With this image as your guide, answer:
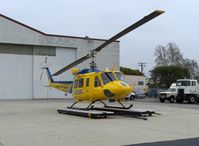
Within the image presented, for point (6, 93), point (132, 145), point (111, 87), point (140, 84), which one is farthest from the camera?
point (140, 84)

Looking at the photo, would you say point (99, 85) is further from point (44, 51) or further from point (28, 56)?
point (44, 51)

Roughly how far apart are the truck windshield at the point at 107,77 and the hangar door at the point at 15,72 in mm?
24946

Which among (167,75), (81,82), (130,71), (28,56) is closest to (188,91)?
(28,56)

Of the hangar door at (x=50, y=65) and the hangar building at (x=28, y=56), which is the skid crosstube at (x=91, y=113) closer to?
the hangar building at (x=28, y=56)

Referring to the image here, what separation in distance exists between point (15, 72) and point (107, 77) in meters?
25.6

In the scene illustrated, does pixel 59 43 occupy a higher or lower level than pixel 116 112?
higher

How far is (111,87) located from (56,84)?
6559mm

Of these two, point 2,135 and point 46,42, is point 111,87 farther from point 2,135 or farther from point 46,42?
point 46,42

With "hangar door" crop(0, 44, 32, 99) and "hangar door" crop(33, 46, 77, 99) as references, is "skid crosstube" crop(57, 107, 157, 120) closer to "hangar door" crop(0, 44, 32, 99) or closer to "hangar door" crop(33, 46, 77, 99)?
"hangar door" crop(0, 44, 32, 99)

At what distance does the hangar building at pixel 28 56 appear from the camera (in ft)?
131

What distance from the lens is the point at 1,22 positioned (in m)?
39.9

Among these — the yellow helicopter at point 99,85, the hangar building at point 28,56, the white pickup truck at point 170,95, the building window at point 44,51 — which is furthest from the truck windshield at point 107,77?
the building window at point 44,51

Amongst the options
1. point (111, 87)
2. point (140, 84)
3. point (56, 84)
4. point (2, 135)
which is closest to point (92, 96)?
point (111, 87)

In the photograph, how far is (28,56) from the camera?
42.0 meters
